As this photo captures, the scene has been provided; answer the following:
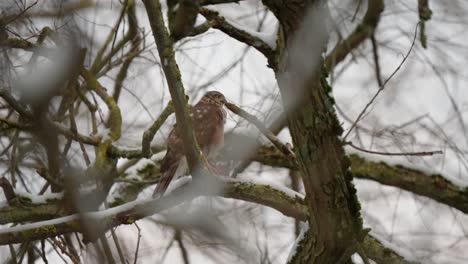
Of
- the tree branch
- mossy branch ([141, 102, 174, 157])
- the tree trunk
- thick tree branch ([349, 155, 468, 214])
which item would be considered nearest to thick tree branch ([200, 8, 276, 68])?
the tree trunk

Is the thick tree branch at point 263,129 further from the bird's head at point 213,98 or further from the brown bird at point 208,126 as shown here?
the bird's head at point 213,98

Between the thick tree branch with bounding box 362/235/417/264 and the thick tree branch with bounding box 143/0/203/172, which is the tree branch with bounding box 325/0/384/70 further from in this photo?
the thick tree branch with bounding box 143/0/203/172

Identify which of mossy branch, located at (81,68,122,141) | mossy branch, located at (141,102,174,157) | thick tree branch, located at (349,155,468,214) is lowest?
mossy branch, located at (141,102,174,157)

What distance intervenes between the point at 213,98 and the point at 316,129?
10.4ft

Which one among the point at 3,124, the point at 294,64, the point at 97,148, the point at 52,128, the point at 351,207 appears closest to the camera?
the point at 52,128

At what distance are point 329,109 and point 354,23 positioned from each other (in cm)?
421

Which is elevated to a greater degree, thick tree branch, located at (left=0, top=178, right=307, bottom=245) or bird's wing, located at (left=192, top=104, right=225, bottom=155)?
bird's wing, located at (left=192, top=104, right=225, bottom=155)

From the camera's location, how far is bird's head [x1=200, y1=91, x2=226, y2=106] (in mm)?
6340

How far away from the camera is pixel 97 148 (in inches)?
212

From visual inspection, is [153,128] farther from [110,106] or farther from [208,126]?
[208,126]

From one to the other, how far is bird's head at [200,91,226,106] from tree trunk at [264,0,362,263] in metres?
2.77

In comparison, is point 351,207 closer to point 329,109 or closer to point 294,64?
point 329,109

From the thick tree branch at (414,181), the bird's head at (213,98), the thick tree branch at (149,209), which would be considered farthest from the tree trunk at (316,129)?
the bird's head at (213,98)

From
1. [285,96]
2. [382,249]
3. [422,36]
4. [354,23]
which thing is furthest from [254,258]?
[354,23]
